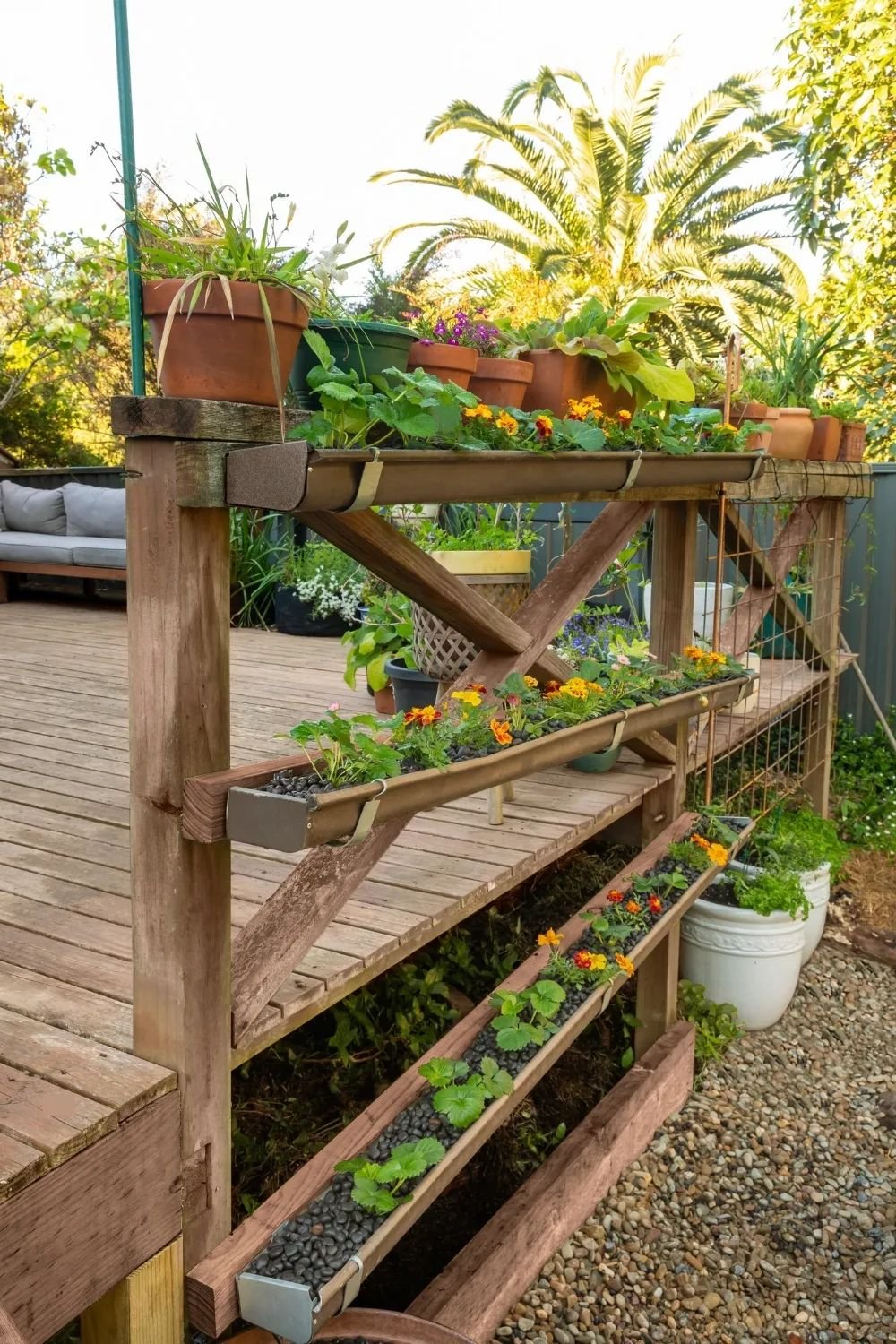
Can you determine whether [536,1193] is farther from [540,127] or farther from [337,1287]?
[540,127]

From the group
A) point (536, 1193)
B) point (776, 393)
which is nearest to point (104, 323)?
point (776, 393)

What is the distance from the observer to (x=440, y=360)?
6.51 ft

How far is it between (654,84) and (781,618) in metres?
9.64

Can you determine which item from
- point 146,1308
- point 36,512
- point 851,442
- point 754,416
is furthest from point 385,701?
point 36,512

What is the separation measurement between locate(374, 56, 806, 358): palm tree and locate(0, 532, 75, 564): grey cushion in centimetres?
Answer: 771

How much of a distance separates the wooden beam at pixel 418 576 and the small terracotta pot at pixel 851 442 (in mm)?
2477

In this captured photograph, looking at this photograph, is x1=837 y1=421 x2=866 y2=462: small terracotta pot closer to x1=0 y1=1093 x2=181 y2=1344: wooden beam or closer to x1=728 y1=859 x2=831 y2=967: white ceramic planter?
x1=728 y1=859 x2=831 y2=967: white ceramic planter

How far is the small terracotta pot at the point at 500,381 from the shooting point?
2.17 m

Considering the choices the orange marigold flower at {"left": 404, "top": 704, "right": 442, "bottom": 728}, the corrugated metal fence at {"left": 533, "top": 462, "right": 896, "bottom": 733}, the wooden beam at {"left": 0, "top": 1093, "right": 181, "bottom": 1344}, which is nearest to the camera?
the wooden beam at {"left": 0, "top": 1093, "right": 181, "bottom": 1344}

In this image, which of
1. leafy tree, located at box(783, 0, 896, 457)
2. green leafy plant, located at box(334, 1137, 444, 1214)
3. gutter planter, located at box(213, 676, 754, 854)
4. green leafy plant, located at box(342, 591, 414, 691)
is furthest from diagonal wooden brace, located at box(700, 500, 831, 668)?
leafy tree, located at box(783, 0, 896, 457)

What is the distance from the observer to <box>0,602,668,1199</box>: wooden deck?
4.88 feet

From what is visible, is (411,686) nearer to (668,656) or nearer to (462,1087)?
(668,656)

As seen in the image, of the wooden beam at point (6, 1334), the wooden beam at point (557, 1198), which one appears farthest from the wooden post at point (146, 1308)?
the wooden beam at point (557, 1198)

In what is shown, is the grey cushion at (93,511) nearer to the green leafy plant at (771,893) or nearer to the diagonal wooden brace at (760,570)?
the diagonal wooden brace at (760,570)
